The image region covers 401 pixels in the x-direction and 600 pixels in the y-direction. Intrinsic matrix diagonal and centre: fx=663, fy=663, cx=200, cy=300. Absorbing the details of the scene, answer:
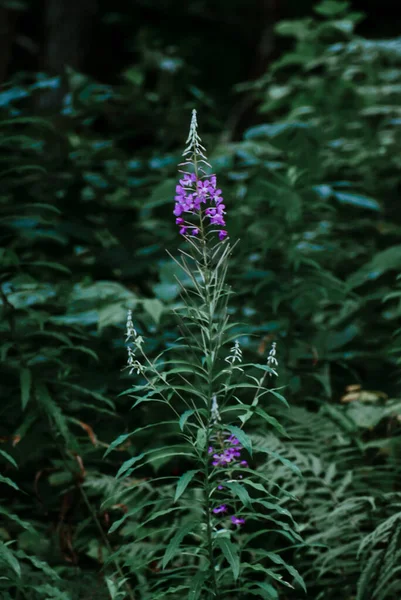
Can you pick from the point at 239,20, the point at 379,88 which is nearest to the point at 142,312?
the point at 379,88

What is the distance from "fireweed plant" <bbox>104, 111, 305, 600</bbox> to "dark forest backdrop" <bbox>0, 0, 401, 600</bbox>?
98mm

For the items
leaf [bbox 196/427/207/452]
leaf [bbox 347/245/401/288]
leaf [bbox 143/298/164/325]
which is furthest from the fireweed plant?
leaf [bbox 347/245/401/288]

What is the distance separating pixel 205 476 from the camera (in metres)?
1.75

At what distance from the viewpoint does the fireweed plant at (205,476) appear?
5.47 feet

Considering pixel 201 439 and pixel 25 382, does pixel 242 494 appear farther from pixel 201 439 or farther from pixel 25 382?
pixel 25 382

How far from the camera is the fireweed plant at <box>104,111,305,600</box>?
1.67 m

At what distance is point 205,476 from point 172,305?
1.27m

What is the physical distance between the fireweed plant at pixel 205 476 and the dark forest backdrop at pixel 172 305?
0.10 meters

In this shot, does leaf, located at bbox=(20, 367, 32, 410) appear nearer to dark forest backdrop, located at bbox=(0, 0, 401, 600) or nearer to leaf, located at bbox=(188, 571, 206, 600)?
dark forest backdrop, located at bbox=(0, 0, 401, 600)

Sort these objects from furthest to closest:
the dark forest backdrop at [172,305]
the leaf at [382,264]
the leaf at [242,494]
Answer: the leaf at [382,264], the dark forest backdrop at [172,305], the leaf at [242,494]

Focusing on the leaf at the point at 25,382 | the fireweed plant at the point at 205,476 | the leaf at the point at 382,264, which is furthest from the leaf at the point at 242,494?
the leaf at the point at 382,264

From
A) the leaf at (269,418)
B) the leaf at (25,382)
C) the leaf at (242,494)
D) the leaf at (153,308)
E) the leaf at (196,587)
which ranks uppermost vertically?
the leaf at (269,418)

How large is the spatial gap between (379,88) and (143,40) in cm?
200

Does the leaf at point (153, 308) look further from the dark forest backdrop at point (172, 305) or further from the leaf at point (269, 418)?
the leaf at point (269, 418)
